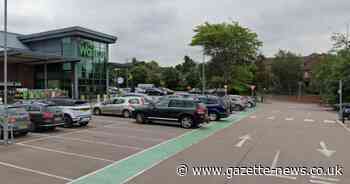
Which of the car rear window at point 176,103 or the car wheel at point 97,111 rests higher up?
the car rear window at point 176,103

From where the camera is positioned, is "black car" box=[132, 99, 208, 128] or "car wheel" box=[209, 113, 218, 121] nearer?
"black car" box=[132, 99, 208, 128]

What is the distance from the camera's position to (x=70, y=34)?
42.8m

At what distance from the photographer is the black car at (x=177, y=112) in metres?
18.4

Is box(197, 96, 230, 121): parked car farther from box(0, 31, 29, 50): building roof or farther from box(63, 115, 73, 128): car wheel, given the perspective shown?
box(0, 31, 29, 50): building roof

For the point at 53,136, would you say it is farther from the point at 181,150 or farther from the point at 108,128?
the point at 181,150

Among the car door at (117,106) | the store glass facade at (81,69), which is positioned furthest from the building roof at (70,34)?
the car door at (117,106)

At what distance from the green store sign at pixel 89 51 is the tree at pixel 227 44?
54.0ft

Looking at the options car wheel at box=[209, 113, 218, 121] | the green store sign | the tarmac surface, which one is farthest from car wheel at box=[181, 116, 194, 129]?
the green store sign

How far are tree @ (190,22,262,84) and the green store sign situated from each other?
16447mm

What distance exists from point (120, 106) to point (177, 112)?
606 centimetres

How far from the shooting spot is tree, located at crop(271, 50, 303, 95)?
86.4 m

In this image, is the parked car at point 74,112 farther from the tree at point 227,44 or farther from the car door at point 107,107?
the tree at point 227,44

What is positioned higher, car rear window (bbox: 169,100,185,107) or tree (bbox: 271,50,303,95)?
tree (bbox: 271,50,303,95)

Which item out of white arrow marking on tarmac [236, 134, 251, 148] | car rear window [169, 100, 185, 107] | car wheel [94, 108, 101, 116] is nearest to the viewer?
white arrow marking on tarmac [236, 134, 251, 148]
